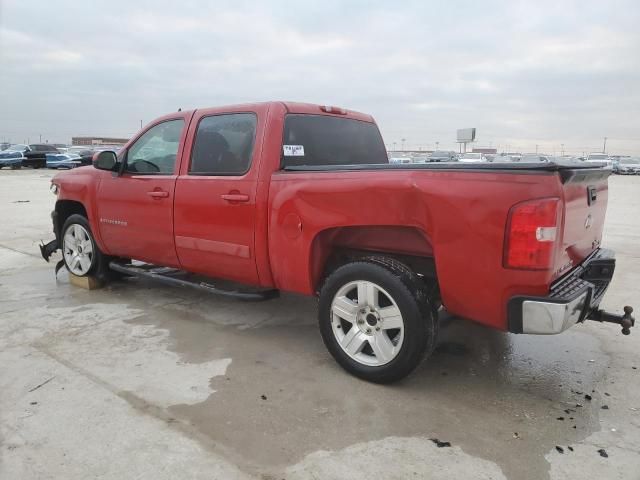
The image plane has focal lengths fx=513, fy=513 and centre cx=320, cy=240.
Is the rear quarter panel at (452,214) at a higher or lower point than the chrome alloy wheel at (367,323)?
higher

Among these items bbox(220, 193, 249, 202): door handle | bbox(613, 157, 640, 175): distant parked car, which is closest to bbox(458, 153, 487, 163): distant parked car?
bbox(220, 193, 249, 202): door handle

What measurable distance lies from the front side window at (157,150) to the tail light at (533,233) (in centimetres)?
308

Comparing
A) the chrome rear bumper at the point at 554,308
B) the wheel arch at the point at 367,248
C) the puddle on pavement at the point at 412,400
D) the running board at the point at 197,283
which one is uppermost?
the wheel arch at the point at 367,248

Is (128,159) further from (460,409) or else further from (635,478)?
(635,478)

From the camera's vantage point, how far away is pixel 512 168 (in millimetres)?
2693

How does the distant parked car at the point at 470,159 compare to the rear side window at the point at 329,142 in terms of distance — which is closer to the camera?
the distant parked car at the point at 470,159

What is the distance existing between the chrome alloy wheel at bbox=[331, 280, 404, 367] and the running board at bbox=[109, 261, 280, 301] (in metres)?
0.82

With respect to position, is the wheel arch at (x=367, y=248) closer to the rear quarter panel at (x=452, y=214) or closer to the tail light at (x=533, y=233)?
the rear quarter panel at (x=452, y=214)

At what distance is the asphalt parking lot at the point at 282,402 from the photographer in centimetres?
253

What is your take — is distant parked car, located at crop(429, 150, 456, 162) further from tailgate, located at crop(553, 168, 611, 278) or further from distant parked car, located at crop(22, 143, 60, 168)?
distant parked car, located at crop(22, 143, 60, 168)

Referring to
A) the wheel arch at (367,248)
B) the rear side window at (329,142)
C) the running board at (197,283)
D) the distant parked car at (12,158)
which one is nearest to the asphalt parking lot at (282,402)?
the running board at (197,283)

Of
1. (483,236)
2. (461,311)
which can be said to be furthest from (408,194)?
(461,311)

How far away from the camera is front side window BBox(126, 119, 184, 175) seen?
467 cm

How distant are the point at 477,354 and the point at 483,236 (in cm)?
148
